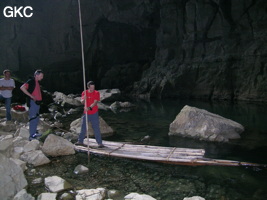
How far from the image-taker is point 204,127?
32.9ft

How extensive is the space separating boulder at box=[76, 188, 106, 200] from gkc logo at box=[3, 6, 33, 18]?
38219 mm

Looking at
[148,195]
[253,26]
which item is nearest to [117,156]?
[148,195]

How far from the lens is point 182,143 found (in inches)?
369

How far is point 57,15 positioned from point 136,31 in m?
11.8

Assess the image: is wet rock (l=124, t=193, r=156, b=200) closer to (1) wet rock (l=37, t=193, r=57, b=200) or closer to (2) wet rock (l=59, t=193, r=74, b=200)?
(2) wet rock (l=59, t=193, r=74, b=200)

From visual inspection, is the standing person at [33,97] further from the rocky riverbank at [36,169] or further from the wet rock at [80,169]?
the wet rock at [80,169]

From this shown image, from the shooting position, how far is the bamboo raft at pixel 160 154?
6.70 metres

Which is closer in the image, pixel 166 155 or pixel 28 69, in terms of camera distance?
pixel 166 155

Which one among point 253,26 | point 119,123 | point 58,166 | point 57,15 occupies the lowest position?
point 119,123

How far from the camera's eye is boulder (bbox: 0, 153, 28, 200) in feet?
14.5

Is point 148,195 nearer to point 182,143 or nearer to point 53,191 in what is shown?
point 53,191

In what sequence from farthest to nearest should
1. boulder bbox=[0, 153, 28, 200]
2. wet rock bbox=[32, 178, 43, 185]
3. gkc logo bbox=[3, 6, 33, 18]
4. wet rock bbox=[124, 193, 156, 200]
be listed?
gkc logo bbox=[3, 6, 33, 18] < wet rock bbox=[32, 178, 43, 185] < wet rock bbox=[124, 193, 156, 200] < boulder bbox=[0, 153, 28, 200]

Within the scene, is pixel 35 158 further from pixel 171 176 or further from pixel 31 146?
pixel 171 176

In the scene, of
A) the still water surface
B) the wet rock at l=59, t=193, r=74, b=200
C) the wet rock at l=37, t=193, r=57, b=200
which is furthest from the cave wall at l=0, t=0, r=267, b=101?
the wet rock at l=37, t=193, r=57, b=200
